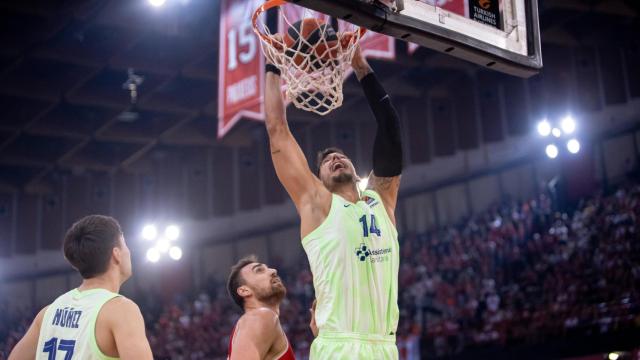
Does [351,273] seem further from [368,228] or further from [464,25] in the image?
[464,25]

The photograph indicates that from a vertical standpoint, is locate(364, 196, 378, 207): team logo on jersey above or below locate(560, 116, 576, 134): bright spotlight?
below

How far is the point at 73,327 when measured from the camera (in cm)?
331

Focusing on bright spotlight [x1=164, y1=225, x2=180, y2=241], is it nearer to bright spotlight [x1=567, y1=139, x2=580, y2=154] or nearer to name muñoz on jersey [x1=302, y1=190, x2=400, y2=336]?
bright spotlight [x1=567, y1=139, x2=580, y2=154]

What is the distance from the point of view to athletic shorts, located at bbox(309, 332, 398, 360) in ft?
12.4

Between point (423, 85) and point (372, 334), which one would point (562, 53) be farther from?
point (372, 334)

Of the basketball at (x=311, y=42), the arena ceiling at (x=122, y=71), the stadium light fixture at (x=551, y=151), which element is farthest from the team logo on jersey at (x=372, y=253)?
the stadium light fixture at (x=551, y=151)

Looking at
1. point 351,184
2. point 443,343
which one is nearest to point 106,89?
point 443,343

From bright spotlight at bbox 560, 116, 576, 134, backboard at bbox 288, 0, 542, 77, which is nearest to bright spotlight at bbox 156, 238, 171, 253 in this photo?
bright spotlight at bbox 560, 116, 576, 134

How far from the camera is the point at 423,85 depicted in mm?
21641

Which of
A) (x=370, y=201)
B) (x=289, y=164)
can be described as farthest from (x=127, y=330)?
(x=370, y=201)

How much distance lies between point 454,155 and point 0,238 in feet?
47.4

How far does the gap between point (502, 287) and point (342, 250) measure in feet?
40.0

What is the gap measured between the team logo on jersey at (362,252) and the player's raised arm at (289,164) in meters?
0.30

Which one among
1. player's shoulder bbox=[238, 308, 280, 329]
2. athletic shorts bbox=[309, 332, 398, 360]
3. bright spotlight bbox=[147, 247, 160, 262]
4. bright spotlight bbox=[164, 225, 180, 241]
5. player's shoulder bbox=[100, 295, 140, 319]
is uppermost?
bright spotlight bbox=[164, 225, 180, 241]
